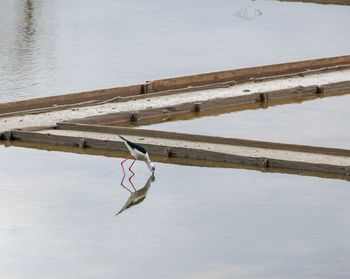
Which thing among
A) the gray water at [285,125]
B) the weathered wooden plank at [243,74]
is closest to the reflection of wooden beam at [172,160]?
the gray water at [285,125]

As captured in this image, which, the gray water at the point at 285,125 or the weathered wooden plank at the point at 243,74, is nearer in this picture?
the gray water at the point at 285,125

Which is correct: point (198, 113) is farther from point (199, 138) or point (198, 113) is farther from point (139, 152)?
point (139, 152)

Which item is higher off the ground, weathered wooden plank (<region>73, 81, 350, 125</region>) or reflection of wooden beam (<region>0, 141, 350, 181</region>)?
weathered wooden plank (<region>73, 81, 350, 125</region>)

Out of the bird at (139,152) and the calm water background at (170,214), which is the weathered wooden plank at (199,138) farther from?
the bird at (139,152)

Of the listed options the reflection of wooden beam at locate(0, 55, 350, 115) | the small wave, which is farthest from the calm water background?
the small wave

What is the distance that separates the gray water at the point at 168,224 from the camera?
37.6 ft

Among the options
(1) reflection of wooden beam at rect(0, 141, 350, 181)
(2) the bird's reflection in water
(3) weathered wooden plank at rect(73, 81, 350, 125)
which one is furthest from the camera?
(3) weathered wooden plank at rect(73, 81, 350, 125)

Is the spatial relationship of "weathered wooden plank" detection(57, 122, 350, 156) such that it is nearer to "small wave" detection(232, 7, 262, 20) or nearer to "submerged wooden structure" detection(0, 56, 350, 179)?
"submerged wooden structure" detection(0, 56, 350, 179)

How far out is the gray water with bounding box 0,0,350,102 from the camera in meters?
25.6

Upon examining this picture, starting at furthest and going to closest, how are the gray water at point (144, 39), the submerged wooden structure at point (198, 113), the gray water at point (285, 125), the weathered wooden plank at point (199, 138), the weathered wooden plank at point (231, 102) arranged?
the gray water at point (144, 39)
the weathered wooden plank at point (231, 102)
the gray water at point (285, 125)
the weathered wooden plank at point (199, 138)
the submerged wooden structure at point (198, 113)

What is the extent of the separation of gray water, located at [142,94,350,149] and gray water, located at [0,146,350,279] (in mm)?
2747

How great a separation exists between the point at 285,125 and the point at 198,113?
1890 mm

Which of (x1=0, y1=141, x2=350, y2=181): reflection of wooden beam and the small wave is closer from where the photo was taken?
(x1=0, y1=141, x2=350, y2=181): reflection of wooden beam

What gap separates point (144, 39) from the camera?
32625 millimetres
